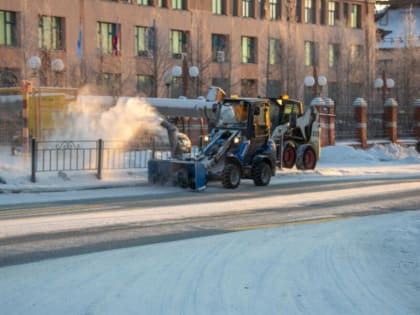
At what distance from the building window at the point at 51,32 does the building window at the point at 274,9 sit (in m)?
20.4

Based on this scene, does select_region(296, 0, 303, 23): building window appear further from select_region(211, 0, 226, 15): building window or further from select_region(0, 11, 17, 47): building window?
select_region(0, 11, 17, 47): building window

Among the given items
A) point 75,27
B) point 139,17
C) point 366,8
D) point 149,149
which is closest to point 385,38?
point 366,8

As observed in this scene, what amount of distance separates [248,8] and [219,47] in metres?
5.00

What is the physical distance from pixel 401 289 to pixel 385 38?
75.8m

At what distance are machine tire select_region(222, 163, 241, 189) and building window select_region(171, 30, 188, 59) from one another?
3407cm

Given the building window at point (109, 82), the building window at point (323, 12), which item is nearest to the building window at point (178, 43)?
the building window at point (109, 82)

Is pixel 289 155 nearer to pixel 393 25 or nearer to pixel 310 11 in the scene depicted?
pixel 310 11

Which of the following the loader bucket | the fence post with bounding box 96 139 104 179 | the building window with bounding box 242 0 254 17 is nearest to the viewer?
the loader bucket

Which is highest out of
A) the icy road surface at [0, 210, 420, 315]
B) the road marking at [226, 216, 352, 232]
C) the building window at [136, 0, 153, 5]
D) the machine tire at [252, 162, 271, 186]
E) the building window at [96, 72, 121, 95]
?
the building window at [136, 0, 153, 5]

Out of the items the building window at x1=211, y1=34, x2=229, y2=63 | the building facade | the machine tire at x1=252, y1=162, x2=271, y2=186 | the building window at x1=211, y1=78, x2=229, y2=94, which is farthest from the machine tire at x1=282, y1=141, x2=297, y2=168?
the building window at x1=211, y1=34, x2=229, y2=63

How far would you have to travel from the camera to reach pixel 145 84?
5269 centimetres

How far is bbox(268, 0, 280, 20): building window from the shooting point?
61.1 metres

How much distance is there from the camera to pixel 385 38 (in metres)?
80.7

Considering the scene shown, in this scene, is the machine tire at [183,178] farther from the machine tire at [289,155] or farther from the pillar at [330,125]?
the pillar at [330,125]
